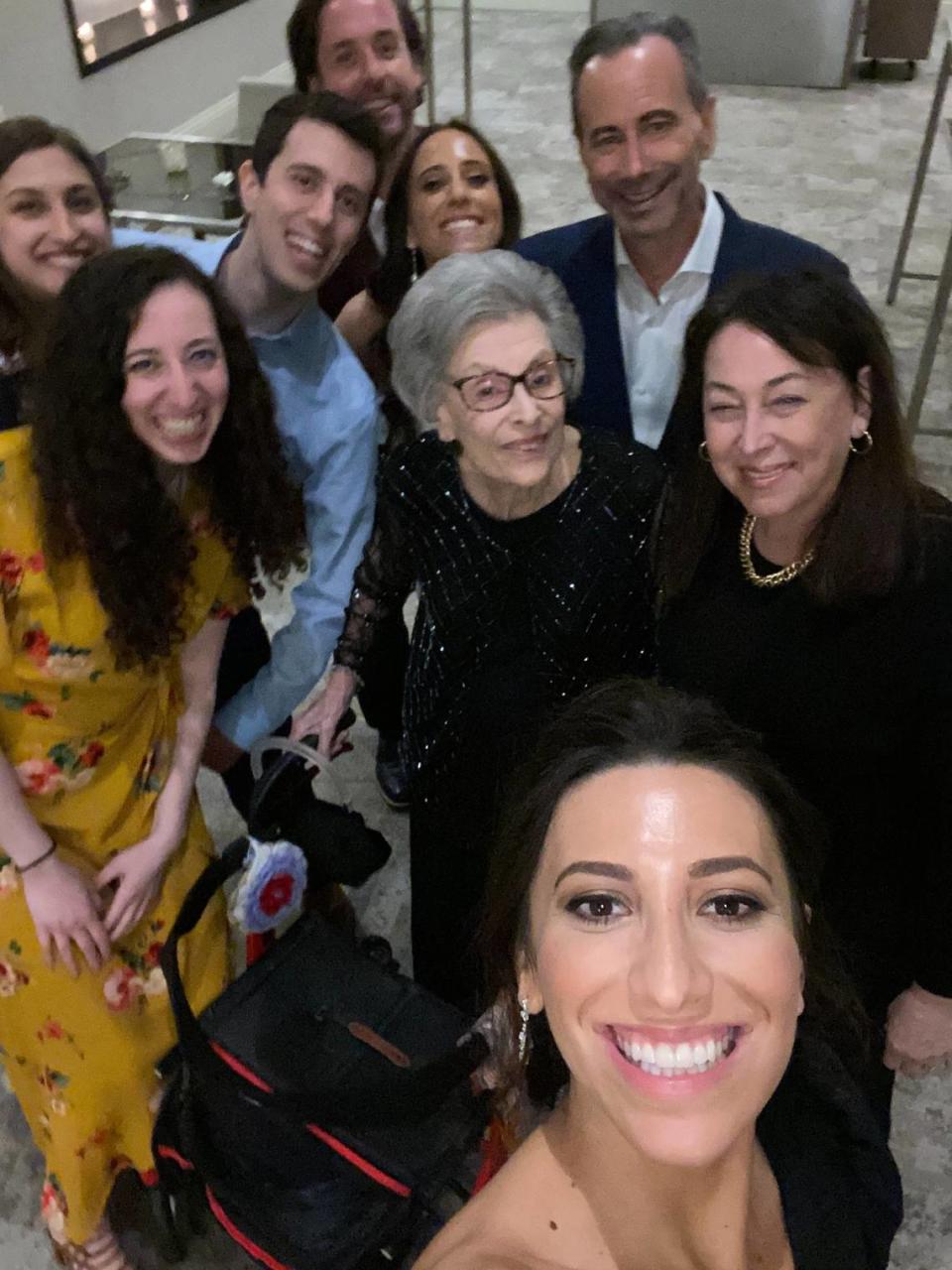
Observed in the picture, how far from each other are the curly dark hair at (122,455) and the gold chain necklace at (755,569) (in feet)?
2.17

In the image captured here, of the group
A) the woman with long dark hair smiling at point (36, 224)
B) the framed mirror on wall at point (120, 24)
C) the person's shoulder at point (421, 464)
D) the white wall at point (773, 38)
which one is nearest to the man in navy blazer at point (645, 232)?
the person's shoulder at point (421, 464)

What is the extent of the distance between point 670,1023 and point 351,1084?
0.75 m

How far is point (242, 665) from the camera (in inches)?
81.5

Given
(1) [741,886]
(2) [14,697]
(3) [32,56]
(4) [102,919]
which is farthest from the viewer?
(3) [32,56]

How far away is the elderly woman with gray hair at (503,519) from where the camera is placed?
1.52 m

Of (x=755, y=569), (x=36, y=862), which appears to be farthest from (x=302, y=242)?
(x=36, y=862)

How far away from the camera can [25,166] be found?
1690 mm

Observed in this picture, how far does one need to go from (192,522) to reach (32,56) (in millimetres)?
4136

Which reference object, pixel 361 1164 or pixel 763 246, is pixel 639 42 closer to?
pixel 763 246

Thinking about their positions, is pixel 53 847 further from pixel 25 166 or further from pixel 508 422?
pixel 25 166

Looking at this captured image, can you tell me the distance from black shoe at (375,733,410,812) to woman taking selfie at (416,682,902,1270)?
1.42m

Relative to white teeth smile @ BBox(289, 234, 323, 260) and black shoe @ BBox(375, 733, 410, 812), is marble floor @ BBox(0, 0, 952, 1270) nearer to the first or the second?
black shoe @ BBox(375, 733, 410, 812)

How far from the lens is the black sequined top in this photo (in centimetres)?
155

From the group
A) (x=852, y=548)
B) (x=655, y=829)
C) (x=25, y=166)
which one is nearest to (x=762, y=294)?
(x=852, y=548)
